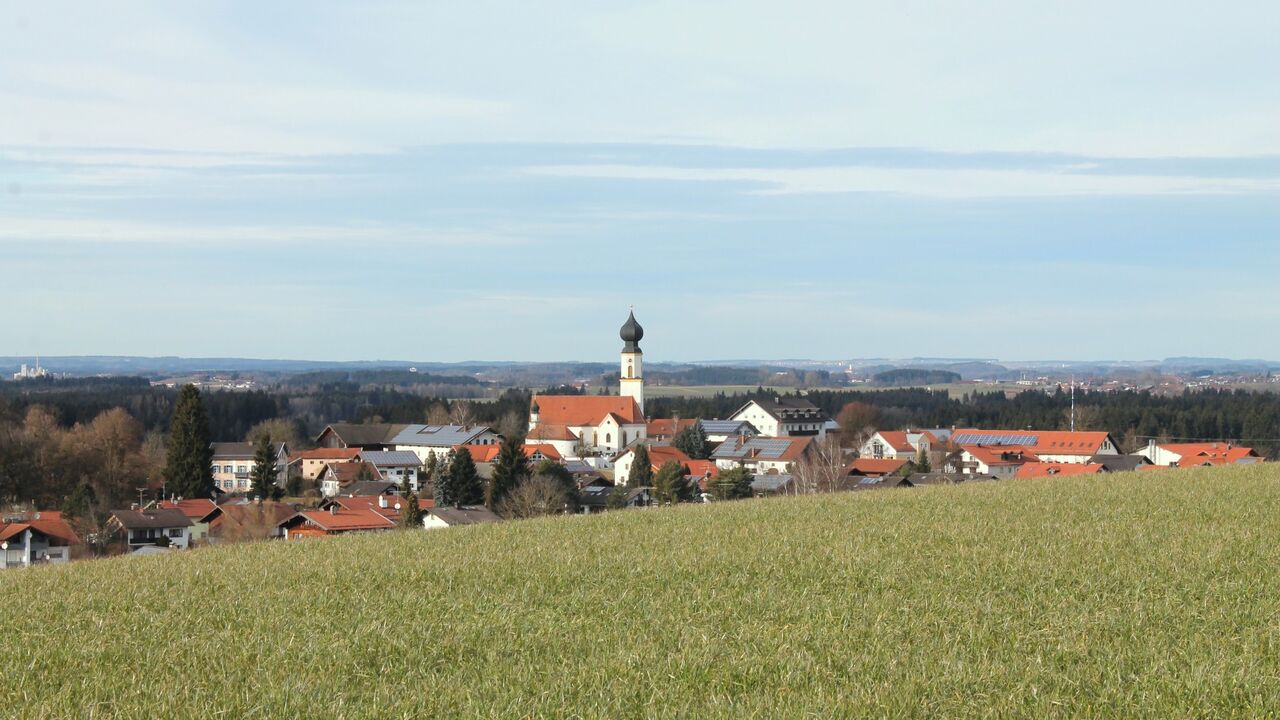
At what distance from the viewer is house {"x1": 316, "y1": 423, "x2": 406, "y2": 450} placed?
395 feet

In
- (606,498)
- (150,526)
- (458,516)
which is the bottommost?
(606,498)

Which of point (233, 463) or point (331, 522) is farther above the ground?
point (331, 522)

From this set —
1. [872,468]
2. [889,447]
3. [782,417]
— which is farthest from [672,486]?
[782,417]

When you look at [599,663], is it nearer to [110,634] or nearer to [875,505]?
[110,634]

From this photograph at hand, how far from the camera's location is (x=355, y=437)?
401 ft

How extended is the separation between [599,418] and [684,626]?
111 meters

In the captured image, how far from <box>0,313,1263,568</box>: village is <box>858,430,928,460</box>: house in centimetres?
17

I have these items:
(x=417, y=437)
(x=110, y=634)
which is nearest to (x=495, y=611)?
(x=110, y=634)

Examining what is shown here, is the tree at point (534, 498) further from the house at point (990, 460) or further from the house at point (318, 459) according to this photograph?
the house at point (318, 459)

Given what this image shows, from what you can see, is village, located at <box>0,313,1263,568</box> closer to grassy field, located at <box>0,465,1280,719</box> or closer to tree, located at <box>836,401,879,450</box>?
tree, located at <box>836,401,879,450</box>

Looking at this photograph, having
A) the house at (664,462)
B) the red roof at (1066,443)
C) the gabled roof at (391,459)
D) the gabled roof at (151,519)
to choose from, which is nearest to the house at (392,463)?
the gabled roof at (391,459)

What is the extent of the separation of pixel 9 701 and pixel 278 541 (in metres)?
10.4

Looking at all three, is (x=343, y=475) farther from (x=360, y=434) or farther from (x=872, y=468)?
(x=872, y=468)

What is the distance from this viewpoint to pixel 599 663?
8727mm
